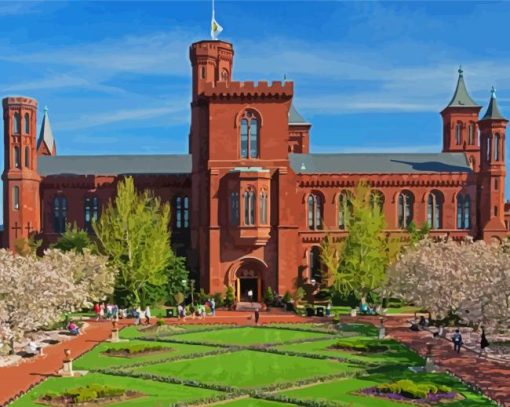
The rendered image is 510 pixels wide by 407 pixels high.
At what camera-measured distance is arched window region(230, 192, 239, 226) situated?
5584 cm

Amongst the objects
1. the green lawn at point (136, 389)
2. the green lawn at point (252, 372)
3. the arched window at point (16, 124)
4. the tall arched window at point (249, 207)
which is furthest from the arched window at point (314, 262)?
the green lawn at point (136, 389)

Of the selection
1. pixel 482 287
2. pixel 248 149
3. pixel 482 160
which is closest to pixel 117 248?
pixel 248 149

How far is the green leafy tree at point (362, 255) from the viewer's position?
5150cm

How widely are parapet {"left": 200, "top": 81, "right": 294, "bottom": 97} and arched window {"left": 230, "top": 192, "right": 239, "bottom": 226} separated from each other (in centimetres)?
929

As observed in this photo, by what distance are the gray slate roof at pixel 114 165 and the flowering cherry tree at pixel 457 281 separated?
3393 centimetres

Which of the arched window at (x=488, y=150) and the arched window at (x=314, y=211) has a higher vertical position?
the arched window at (x=488, y=150)

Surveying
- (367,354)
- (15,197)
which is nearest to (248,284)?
(367,354)

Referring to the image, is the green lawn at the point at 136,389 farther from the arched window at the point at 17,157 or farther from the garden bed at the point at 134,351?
the arched window at the point at 17,157

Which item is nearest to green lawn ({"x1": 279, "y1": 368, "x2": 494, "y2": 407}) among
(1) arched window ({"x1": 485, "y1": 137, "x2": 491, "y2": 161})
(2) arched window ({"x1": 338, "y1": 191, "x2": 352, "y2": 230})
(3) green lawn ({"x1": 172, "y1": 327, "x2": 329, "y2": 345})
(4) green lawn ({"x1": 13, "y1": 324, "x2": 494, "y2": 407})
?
(4) green lawn ({"x1": 13, "y1": 324, "x2": 494, "y2": 407})

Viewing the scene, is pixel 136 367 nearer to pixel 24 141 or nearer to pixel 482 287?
pixel 482 287

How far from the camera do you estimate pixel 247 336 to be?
130 feet

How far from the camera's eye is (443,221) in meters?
65.1

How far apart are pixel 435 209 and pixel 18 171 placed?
4390 centimetres

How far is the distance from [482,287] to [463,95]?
61591 millimetres
